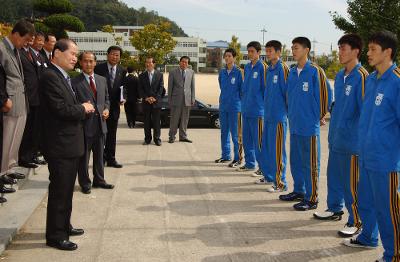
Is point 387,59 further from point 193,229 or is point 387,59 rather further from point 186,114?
point 186,114

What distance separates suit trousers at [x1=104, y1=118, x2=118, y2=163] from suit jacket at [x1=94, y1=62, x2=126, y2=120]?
9 cm

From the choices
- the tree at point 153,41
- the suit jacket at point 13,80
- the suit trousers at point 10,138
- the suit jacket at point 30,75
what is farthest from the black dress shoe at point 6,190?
the tree at point 153,41

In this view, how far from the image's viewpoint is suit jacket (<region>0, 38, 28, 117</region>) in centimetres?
553

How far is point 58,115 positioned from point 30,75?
286 cm

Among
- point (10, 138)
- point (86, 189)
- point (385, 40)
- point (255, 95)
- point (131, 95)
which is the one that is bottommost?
point (86, 189)

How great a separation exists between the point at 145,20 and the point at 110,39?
46.5m

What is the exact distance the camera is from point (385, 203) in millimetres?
3990

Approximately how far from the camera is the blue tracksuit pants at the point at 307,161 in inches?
234

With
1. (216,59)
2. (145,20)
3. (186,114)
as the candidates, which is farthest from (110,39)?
(186,114)

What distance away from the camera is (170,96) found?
11.6 meters

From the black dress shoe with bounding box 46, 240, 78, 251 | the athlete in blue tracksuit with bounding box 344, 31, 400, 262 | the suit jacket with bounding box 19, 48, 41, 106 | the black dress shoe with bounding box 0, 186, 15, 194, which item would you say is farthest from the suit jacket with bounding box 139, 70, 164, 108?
the athlete in blue tracksuit with bounding box 344, 31, 400, 262

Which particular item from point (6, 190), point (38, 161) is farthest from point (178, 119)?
point (6, 190)

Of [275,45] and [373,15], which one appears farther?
[373,15]

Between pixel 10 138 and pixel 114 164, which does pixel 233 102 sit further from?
pixel 10 138
